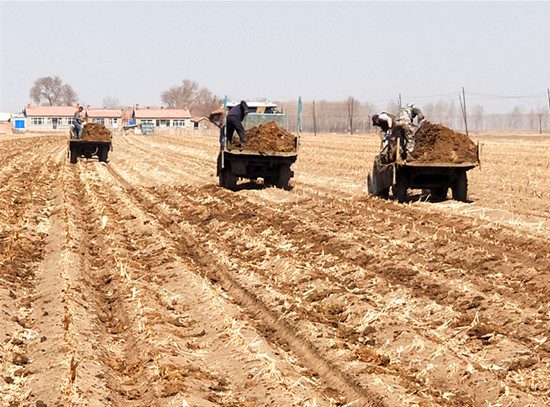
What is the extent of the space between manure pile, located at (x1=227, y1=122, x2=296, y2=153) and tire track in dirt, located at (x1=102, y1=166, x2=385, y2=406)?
15.5ft

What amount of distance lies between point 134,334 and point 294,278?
2.39 m

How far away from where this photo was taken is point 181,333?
6.64 metres

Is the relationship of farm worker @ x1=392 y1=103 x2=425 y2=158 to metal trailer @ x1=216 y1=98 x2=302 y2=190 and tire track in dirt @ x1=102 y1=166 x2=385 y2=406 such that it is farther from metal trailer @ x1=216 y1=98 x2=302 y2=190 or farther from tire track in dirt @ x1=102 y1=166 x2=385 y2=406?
tire track in dirt @ x1=102 y1=166 x2=385 y2=406

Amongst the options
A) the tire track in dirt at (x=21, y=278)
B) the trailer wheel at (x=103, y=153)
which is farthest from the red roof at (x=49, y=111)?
the tire track in dirt at (x=21, y=278)

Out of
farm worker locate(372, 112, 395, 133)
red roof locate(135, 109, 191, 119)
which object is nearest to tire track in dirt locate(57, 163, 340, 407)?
farm worker locate(372, 112, 395, 133)

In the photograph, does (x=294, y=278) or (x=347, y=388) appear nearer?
(x=347, y=388)

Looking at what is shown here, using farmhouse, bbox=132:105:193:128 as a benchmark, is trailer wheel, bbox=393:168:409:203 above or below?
below

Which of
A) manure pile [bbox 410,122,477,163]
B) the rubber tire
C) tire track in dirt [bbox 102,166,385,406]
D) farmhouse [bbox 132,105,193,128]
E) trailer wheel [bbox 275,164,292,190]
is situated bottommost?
tire track in dirt [bbox 102,166,385,406]

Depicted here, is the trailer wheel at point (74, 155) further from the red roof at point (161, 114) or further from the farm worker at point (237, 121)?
the red roof at point (161, 114)

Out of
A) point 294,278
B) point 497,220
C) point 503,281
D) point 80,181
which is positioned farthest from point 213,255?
point 80,181

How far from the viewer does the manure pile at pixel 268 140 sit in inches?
621

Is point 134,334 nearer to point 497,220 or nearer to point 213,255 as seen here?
point 213,255

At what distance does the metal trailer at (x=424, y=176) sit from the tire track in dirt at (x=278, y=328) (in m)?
4.14

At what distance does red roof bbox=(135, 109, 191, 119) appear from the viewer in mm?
122188
